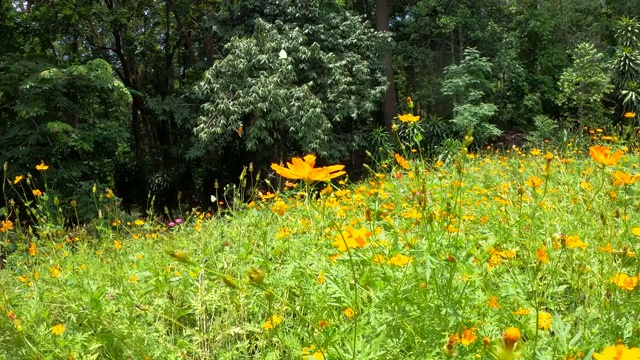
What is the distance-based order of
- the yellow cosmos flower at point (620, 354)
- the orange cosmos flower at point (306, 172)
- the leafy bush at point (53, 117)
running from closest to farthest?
the yellow cosmos flower at point (620, 354), the orange cosmos flower at point (306, 172), the leafy bush at point (53, 117)

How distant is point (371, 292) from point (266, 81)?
6.90 metres

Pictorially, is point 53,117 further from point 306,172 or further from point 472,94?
point 472,94

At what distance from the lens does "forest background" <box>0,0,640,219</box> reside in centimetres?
741

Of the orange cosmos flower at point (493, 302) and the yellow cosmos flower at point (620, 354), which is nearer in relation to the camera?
the yellow cosmos flower at point (620, 354)

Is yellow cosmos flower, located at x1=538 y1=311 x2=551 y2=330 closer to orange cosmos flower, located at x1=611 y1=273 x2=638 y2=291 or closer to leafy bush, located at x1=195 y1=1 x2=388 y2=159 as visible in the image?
orange cosmos flower, located at x1=611 y1=273 x2=638 y2=291

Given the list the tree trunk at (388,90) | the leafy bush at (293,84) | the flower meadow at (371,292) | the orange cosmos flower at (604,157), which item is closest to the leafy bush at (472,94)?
the tree trunk at (388,90)

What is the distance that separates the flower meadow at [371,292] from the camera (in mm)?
979

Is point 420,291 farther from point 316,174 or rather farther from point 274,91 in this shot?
point 274,91

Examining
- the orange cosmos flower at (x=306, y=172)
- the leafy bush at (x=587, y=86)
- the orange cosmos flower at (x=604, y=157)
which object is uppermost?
the orange cosmos flower at (x=306, y=172)

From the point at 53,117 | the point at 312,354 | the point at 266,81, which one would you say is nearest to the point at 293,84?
the point at 266,81

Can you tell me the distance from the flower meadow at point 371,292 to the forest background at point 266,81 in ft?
12.2

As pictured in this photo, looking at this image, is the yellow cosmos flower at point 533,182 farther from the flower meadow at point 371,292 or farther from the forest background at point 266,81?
the forest background at point 266,81

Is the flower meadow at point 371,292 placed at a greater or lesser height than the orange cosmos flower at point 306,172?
lesser

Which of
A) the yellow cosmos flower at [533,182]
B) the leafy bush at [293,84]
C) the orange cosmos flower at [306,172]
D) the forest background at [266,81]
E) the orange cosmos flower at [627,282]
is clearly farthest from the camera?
the leafy bush at [293,84]
